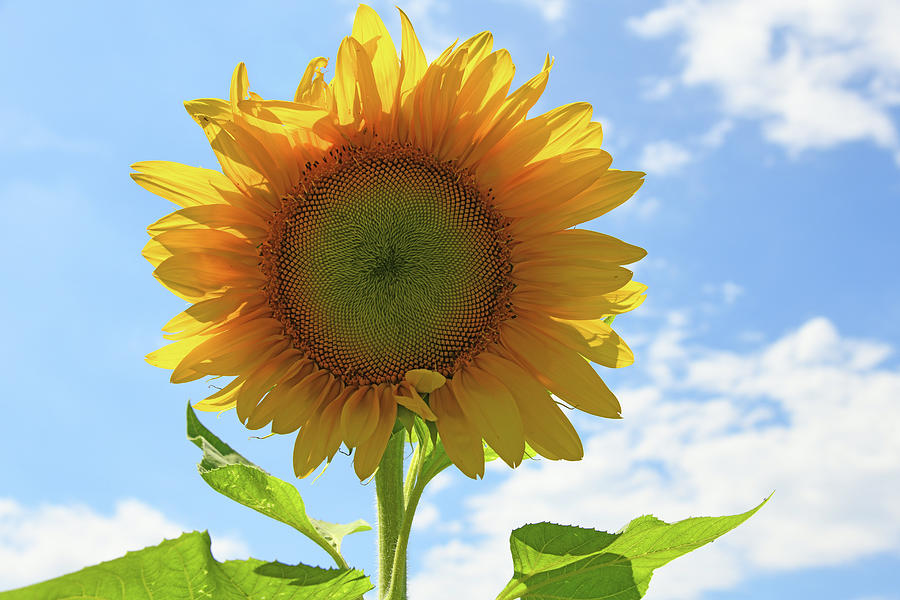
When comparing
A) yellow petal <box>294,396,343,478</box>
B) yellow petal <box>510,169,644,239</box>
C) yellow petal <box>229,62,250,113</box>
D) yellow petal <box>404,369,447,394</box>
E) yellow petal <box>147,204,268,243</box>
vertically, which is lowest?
yellow petal <box>294,396,343,478</box>

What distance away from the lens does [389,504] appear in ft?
9.70

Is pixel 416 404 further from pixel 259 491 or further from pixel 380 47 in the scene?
pixel 380 47

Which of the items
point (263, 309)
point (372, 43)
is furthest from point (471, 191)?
point (263, 309)

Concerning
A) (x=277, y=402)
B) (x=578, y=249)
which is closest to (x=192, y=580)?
(x=277, y=402)

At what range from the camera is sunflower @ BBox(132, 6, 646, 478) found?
2.68 meters

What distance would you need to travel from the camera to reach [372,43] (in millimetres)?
2641

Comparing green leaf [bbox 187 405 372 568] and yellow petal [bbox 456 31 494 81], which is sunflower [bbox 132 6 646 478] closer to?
yellow petal [bbox 456 31 494 81]

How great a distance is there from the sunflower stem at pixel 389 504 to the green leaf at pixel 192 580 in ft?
1.71

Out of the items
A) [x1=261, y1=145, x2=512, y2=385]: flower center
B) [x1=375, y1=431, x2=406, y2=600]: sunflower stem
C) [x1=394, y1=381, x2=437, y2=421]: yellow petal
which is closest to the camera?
[x1=394, y1=381, x2=437, y2=421]: yellow petal

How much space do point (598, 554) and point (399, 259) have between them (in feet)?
3.94

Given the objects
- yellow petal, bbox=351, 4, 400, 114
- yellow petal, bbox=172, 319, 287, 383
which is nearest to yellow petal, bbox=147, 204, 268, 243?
yellow petal, bbox=172, 319, 287, 383

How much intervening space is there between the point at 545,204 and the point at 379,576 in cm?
147

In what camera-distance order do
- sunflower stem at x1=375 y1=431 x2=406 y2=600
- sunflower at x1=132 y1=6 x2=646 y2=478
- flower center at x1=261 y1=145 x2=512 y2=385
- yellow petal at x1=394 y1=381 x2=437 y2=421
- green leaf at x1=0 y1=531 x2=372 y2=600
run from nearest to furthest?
green leaf at x1=0 y1=531 x2=372 y2=600
yellow petal at x1=394 y1=381 x2=437 y2=421
sunflower at x1=132 y1=6 x2=646 y2=478
flower center at x1=261 y1=145 x2=512 y2=385
sunflower stem at x1=375 y1=431 x2=406 y2=600

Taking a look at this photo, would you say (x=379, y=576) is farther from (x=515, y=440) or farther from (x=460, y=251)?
(x=460, y=251)
